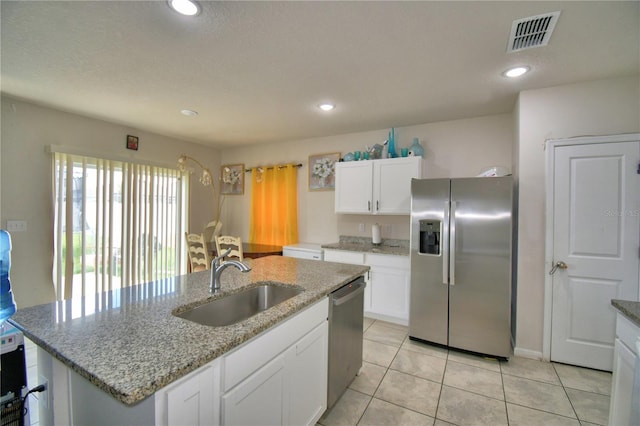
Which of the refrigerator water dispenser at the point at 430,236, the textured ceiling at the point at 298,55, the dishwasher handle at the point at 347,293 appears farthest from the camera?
the refrigerator water dispenser at the point at 430,236

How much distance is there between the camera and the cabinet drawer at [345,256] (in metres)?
3.38

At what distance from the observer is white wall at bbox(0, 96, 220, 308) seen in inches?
111

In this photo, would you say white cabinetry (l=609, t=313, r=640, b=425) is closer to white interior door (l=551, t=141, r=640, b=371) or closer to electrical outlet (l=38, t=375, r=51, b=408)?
white interior door (l=551, t=141, r=640, b=371)

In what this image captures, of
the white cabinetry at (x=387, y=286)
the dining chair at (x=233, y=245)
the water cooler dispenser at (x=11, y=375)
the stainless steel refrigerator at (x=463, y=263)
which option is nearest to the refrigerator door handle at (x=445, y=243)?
the stainless steel refrigerator at (x=463, y=263)

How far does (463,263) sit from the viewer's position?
2588 mm

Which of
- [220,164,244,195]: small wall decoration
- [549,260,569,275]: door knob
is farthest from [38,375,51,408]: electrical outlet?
[220,164,244,195]: small wall decoration

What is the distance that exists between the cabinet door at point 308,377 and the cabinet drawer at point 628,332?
1434 mm

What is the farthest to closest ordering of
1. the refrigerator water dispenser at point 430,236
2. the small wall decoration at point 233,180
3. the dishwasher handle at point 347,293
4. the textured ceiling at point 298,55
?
the small wall decoration at point 233,180
the refrigerator water dispenser at point 430,236
the dishwasher handle at point 347,293
the textured ceiling at point 298,55

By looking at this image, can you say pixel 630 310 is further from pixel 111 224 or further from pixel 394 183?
pixel 111 224

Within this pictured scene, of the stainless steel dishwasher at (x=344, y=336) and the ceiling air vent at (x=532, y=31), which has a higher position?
the ceiling air vent at (x=532, y=31)

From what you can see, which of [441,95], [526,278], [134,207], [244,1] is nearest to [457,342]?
[526,278]

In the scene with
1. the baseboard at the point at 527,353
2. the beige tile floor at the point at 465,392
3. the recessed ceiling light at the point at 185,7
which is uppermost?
the recessed ceiling light at the point at 185,7

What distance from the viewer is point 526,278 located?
256 centimetres

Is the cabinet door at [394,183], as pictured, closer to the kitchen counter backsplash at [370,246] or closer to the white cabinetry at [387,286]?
the kitchen counter backsplash at [370,246]
